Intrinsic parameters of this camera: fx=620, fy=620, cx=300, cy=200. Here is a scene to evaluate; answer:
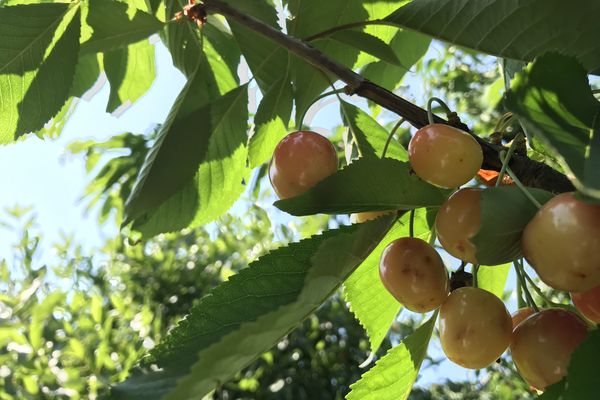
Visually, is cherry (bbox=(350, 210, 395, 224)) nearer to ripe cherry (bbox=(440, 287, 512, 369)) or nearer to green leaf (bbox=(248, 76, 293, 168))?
ripe cherry (bbox=(440, 287, 512, 369))

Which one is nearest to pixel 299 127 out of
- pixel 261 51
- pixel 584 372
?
pixel 261 51

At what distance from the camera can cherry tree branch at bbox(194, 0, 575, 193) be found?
62 centimetres

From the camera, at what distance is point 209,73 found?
112cm

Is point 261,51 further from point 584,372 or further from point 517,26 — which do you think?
point 584,372

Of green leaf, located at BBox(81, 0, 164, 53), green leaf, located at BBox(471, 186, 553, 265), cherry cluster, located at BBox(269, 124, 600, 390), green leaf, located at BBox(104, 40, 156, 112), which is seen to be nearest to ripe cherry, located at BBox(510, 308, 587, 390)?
cherry cluster, located at BBox(269, 124, 600, 390)

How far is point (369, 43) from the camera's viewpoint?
0.88 metres

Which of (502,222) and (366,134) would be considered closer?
(502,222)

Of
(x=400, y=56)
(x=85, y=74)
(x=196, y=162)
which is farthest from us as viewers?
(x=85, y=74)

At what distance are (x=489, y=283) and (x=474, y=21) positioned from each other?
1.20 ft

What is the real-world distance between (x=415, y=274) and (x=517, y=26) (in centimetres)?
31

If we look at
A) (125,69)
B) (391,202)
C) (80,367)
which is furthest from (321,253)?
(80,367)

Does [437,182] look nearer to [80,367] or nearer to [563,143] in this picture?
[563,143]

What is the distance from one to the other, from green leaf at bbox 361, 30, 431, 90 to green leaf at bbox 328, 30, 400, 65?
0.18 meters

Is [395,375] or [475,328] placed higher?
[475,328]
